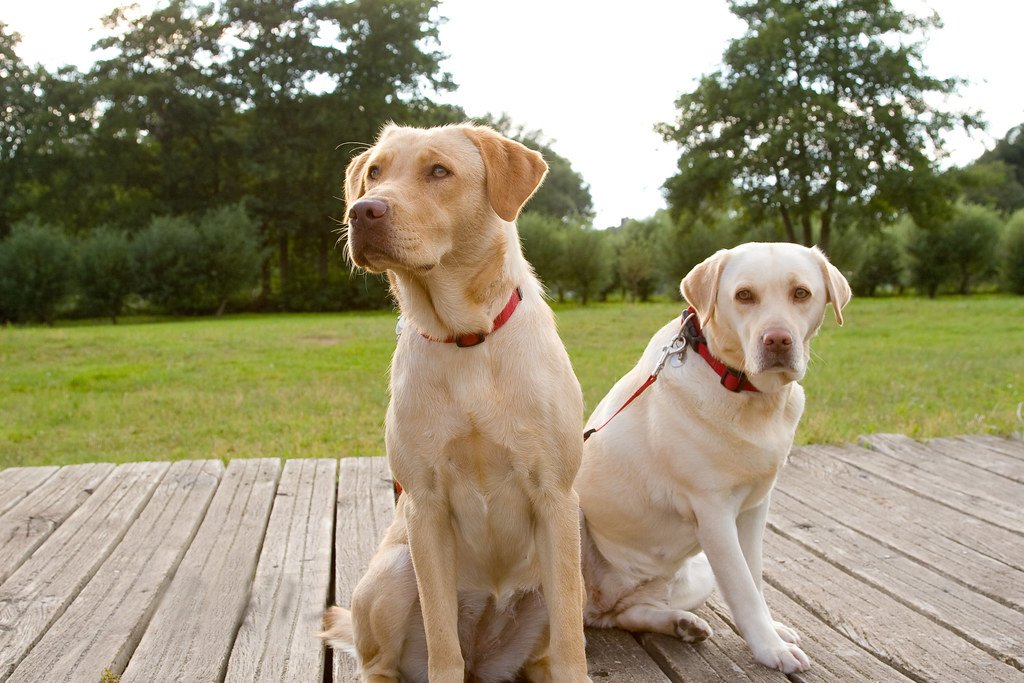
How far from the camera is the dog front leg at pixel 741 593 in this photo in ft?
8.54

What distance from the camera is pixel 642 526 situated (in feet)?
9.45

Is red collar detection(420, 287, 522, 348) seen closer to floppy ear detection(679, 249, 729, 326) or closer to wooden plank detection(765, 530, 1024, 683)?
floppy ear detection(679, 249, 729, 326)

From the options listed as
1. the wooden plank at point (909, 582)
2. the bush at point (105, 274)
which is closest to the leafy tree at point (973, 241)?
the bush at point (105, 274)

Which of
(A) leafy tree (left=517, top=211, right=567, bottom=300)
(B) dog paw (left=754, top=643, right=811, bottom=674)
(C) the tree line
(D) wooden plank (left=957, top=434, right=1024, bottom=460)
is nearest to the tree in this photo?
(C) the tree line

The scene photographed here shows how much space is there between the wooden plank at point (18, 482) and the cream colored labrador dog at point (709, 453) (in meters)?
3.02

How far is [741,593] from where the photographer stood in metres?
2.66

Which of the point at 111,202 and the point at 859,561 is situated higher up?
the point at 111,202

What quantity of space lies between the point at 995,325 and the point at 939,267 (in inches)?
737

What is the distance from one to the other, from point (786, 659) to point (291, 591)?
1.75 metres

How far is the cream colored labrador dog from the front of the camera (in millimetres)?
2697

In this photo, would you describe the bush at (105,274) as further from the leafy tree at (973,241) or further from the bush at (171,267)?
the leafy tree at (973,241)

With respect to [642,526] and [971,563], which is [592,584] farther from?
[971,563]

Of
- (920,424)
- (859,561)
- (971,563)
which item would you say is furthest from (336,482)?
(920,424)

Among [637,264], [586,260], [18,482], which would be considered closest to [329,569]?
[18,482]
